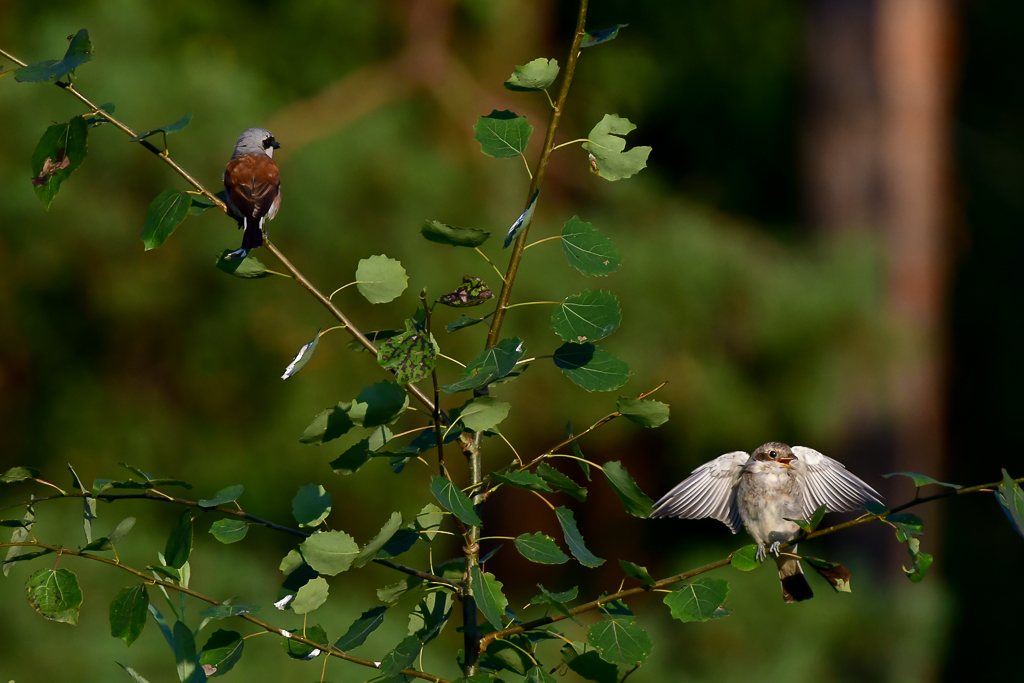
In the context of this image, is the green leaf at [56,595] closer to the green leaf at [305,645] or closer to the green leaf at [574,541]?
the green leaf at [305,645]

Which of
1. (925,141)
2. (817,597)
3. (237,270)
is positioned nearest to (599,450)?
(817,597)

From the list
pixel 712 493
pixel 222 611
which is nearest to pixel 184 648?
pixel 222 611

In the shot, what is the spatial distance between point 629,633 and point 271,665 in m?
4.44

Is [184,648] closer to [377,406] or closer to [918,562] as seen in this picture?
[377,406]

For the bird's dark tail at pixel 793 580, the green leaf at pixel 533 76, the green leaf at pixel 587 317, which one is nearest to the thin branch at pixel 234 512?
the green leaf at pixel 587 317

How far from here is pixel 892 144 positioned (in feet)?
22.1

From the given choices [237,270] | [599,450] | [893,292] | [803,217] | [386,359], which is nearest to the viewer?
[386,359]

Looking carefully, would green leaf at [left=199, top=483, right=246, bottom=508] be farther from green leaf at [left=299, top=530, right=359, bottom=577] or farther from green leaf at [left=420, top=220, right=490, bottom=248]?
green leaf at [left=420, top=220, right=490, bottom=248]

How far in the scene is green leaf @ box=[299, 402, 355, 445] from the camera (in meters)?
1.15

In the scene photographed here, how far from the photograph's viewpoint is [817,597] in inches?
244

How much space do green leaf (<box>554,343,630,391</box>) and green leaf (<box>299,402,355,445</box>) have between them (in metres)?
0.25

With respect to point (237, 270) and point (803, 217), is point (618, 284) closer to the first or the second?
point (803, 217)

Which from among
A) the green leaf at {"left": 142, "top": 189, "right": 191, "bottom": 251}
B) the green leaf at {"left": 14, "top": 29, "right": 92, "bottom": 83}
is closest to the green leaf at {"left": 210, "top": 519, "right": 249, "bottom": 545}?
the green leaf at {"left": 142, "top": 189, "right": 191, "bottom": 251}

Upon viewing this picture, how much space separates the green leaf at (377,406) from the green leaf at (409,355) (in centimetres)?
7
